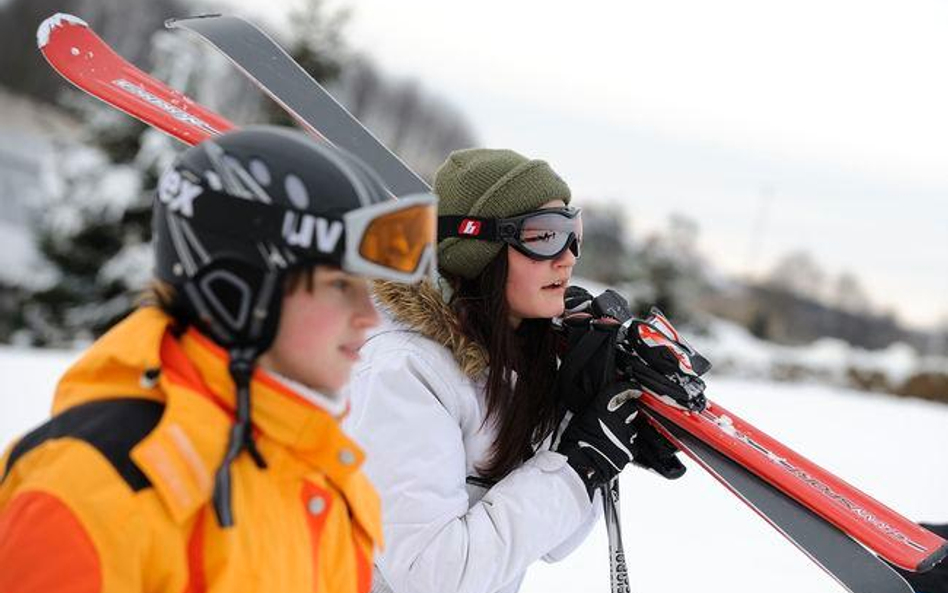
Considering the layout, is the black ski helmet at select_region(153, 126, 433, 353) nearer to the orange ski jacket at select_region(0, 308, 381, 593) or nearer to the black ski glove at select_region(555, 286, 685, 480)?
the orange ski jacket at select_region(0, 308, 381, 593)

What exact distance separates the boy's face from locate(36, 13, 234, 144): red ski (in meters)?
1.31

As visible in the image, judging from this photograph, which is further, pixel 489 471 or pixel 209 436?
pixel 489 471

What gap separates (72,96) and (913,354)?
15.1m

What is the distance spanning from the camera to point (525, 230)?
1905 mm

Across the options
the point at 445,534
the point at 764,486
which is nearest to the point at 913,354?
the point at 764,486

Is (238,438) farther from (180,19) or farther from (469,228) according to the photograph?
(180,19)

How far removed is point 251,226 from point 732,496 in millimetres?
4517

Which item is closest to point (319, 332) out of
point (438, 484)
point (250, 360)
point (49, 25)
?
point (250, 360)

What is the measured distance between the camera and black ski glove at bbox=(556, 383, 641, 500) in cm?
187

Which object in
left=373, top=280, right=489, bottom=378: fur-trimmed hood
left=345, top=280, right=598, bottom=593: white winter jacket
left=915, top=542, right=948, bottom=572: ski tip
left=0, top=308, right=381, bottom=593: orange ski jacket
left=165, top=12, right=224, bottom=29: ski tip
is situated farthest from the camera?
left=165, top=12, right=224, bottom=29: ski tip

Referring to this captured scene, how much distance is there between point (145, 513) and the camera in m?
0.93

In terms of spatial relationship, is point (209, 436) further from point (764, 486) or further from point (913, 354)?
point (913, 354)

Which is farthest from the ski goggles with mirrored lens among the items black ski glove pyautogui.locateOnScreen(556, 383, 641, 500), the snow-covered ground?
the snow-covered ground

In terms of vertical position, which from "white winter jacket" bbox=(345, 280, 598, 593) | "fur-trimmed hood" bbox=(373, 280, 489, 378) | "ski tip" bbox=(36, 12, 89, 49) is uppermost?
"ski tip" bbox=(36, 12, 89, 49)
